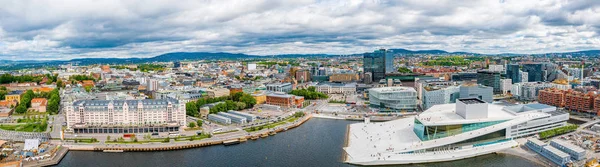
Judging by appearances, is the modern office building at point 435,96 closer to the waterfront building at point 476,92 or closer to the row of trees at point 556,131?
the waterfront building at point 476,92

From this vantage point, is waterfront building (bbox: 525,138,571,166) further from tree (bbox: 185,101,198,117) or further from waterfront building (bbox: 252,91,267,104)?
waterfront building (bbox: 252,91,267,104)

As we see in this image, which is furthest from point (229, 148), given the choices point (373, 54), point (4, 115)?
point (373, 54)

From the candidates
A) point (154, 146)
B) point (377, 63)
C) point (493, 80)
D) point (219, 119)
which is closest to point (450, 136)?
point (154, 146)

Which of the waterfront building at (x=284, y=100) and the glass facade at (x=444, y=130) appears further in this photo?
the waterfront building at (x=284, y=100)

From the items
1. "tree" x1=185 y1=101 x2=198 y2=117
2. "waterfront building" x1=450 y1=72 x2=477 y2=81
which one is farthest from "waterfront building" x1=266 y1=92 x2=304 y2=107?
"waterfront building" x1=450 y1=72 x2=477 y2=81

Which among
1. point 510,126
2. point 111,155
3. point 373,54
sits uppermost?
point 373,54

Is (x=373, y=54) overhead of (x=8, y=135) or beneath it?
overhead

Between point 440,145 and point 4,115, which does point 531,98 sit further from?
point 4,115

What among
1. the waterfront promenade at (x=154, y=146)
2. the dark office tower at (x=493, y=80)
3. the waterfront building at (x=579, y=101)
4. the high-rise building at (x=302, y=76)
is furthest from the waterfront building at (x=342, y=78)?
the waterfront promenade at (x=154, y=146)
